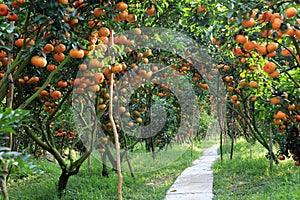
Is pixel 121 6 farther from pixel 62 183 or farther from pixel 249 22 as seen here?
pixel 62 183

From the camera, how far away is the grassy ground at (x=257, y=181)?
404cm

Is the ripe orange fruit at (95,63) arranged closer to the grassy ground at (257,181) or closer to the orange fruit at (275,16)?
the orange fruit at (275,16)

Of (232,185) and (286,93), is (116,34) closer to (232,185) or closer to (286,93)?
(286,93)

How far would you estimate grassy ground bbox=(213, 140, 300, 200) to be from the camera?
13.2ft

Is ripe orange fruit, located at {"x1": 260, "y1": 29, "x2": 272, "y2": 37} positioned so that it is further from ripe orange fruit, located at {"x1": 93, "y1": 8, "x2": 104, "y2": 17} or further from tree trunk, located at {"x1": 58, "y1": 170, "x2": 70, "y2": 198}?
tree trunk, located at {"x1": 58, "y1": 170, "x2": 70, "y2": 198}

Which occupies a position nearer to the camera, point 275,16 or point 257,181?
point 275,16

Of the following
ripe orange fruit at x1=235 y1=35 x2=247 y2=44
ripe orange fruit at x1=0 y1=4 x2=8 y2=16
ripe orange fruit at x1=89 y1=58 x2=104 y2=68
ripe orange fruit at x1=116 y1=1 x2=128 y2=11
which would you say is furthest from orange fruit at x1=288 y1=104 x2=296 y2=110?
ripe orange fruit at x1=0 y1=4 x2=8 y2=16

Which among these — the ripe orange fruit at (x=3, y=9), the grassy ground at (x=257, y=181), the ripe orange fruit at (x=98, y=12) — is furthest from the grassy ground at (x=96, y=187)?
the ripe orange fruit at (x=3, y=9)

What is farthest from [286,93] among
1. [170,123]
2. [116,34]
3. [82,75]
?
[170,123]

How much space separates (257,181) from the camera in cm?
517

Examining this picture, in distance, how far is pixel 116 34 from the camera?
11.8 feet

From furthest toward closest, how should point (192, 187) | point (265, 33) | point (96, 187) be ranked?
point (96, 187) → point (192, 187) → point (265, 33)

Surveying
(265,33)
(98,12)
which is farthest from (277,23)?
(98,12)

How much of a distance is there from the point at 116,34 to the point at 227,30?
1221 mm
